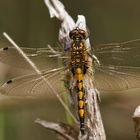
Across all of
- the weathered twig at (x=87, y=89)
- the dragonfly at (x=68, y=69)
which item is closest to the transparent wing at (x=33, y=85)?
the dragonfly at (x=68, y=69)

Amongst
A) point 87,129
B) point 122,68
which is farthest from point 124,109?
point 87,129

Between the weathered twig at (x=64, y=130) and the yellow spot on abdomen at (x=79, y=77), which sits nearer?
the weathered twig at (x=64, y=130)

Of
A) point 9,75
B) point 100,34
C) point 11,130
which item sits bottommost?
point 11,130

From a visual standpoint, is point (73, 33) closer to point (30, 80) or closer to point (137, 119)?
point (30, 80)

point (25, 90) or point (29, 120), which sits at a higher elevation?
point (29, 120)

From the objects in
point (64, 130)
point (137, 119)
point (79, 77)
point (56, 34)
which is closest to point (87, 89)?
point (79, 77)

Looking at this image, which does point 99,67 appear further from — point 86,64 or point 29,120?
point 29,120

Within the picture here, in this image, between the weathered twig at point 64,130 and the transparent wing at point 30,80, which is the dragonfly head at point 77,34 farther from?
the weathered twig at point 64,130
